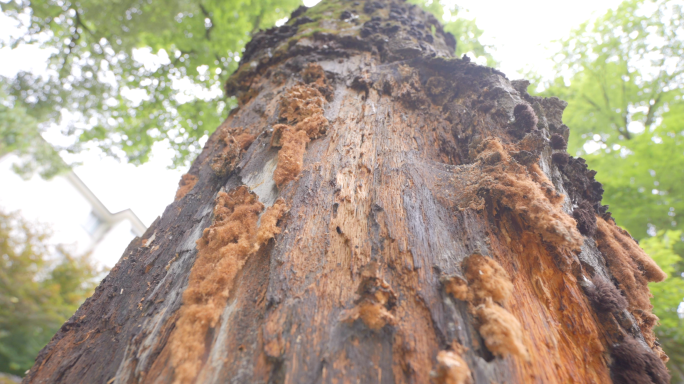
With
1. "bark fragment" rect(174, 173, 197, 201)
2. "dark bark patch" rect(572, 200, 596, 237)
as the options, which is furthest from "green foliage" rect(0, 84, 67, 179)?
"dark bark patch" rect(572, 200, 596, 237)

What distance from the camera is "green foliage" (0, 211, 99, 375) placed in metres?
8.63

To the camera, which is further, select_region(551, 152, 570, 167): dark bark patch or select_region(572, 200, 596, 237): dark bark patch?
select_region(551, 152, 570, 167): dark bark patch

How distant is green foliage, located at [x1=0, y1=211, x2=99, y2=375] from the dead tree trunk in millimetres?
11692

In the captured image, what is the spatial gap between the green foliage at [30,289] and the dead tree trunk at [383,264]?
38.4 ft

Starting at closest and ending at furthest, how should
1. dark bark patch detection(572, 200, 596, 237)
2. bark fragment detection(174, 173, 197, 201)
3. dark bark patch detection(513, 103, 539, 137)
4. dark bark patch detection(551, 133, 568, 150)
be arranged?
1. dark bark patch detection(572, 200, 596, 237)
2. dark bark patch detection(513, 103, 539, 137)
3. dark bark patch detection(551, 133, 568, 150)
4. bark fragment detection(174, 173, 197, 201)

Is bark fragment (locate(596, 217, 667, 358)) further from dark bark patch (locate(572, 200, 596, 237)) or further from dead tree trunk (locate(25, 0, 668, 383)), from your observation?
dark bark patch (locate(572, 200, 596, 237))

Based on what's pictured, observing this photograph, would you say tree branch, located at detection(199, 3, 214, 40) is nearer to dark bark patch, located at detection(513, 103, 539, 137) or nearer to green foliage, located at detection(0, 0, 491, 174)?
green foliage, located at detection(0, 0, 491, 174)

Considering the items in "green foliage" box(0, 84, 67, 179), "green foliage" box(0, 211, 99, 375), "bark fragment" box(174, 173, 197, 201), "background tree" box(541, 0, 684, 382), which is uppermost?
"green foliage" box(0, 84, 67, 179)

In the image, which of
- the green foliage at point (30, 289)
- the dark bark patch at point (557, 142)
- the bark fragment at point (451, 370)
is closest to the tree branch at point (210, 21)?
the dark bark patch at point (557, 142)

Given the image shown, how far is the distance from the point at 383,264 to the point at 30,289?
45.5 feet

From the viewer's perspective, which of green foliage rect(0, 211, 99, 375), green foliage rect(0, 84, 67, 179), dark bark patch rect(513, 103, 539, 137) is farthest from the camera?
green foliage rect(0, 84, 67, 179)

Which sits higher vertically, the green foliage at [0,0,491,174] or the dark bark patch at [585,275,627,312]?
the green foliage at [0,0,491,174]

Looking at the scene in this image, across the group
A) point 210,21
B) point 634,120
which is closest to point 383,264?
point 210,21

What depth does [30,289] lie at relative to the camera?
9.50m
